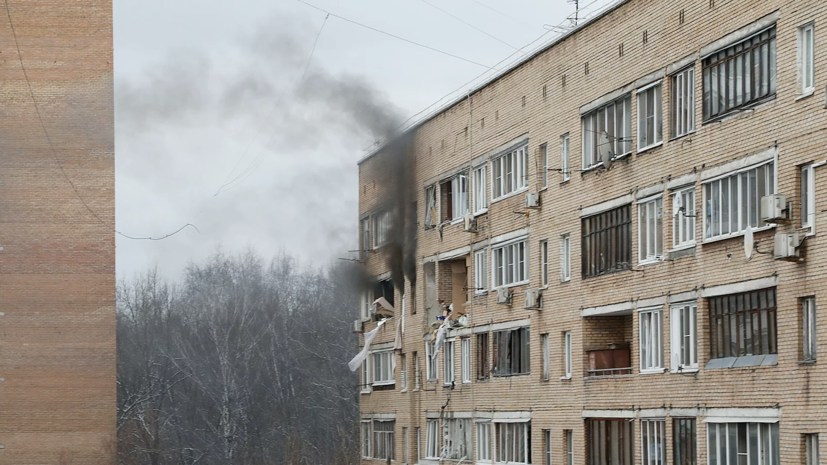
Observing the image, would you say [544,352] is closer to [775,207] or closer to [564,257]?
[564,257]

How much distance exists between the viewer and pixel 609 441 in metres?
27.3

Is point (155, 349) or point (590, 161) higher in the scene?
point (590, 161)

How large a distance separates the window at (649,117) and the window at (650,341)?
378 centimetres

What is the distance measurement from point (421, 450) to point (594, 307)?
1272 cm

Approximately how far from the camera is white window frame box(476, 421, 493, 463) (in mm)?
33969

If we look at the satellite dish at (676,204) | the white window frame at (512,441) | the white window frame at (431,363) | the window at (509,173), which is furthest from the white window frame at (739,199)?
the white window frame at (431,363)

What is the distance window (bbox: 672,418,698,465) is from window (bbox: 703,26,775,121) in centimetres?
635

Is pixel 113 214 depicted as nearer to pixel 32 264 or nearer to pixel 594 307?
pixel 32 264

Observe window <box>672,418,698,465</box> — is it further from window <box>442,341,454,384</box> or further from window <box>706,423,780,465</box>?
window <box>442,341,454,384</box>

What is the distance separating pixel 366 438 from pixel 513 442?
12937mm

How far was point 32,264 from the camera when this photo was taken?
154 feet

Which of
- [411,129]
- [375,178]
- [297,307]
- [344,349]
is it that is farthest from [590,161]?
[297,307]

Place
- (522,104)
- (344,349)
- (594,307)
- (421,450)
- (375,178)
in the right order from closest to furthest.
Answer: (594,307) < (522,104) < (421,450) < (375,178) < (344,349)

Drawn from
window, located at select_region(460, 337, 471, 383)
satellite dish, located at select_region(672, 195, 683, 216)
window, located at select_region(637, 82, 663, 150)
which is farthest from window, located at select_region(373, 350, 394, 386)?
satellite dish, located at select_region(672, 195, 683, 216)
